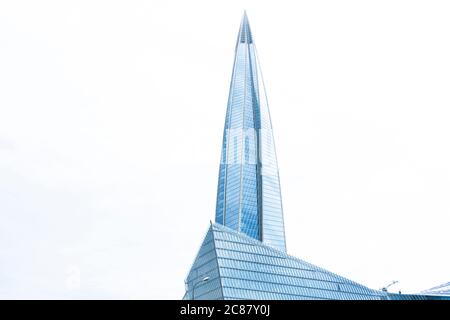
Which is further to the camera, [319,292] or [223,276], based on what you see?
[319,292]

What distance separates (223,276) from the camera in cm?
10306
